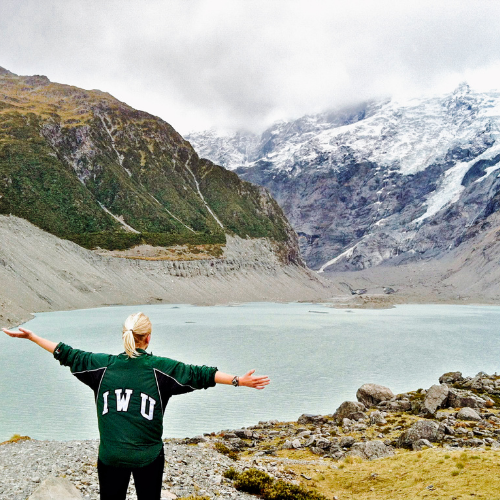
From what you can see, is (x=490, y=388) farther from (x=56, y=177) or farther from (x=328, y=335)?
(x=56, y=177)

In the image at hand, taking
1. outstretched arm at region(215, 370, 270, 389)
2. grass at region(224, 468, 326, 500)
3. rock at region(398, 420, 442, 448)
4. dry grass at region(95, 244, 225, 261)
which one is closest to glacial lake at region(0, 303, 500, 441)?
rock at region(398, 420, 442, 448)

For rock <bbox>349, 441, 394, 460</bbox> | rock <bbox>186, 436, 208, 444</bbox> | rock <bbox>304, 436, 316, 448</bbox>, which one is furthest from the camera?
rock <bbox>186, 436, 208, 444</bbox>

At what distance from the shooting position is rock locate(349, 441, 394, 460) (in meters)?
17.2

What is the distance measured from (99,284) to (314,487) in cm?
13547

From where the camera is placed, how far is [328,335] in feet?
253

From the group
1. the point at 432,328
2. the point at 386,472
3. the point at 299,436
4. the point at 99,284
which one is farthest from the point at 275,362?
the point at 99,284

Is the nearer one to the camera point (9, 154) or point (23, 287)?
point (23, 287)

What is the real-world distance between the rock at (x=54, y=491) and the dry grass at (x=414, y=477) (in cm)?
684

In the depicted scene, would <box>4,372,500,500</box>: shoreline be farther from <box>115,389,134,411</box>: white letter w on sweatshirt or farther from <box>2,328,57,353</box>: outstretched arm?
<box>115,389,134,411</box>: white letter w on sweatshirt

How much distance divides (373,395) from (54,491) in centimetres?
2383

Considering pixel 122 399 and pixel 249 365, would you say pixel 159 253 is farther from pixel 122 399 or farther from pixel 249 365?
pixel 122 399

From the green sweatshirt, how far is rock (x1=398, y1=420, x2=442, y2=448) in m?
15.7

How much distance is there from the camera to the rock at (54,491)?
24.9 feet

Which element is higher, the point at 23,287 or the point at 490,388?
the point at 23,287
